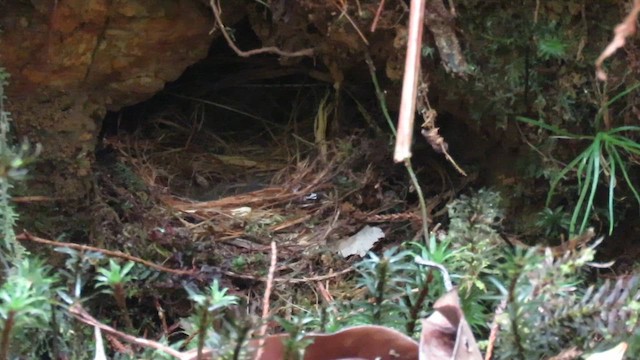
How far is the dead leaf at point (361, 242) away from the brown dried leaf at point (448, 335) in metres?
0.48

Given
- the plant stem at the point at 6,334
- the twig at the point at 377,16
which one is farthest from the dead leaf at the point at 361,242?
the plant stem at the point at 6,334

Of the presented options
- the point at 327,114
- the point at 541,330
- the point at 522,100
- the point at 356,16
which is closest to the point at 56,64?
the point at 356,16

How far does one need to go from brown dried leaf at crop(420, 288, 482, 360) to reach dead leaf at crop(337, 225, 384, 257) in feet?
1.57

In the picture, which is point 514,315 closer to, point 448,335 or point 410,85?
point 448,335

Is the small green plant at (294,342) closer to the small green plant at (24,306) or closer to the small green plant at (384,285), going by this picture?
the small green plant at (384,285)

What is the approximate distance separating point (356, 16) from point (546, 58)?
31cm

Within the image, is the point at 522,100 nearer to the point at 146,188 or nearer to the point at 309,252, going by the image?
the point at 309,252

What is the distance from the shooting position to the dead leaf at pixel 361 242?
4.06 feet

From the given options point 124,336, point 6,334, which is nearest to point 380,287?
point 124,336

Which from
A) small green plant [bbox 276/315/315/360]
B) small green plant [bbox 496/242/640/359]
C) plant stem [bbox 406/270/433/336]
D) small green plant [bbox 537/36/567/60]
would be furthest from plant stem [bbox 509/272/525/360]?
small green plant [bbox 537/36/567/60]

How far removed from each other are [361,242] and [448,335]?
20.8 inches

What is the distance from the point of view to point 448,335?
74 centimetres

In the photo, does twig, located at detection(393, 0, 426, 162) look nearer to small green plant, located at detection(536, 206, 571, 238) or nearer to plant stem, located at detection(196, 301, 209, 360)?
plant stem, located at detection(196, 301, 209, 360)

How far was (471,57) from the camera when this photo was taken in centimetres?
108
